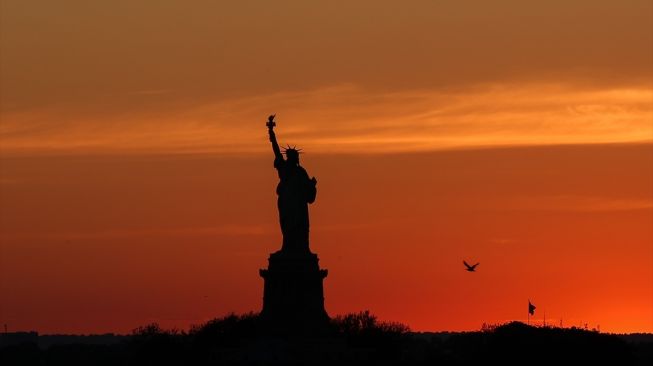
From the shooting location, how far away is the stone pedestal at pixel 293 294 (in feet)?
278

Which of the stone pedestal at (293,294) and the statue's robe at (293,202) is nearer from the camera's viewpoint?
the stone pedestal at (293,294)

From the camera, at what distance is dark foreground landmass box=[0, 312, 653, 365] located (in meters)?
83.2

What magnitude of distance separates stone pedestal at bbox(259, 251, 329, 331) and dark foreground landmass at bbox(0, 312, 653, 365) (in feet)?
1.43

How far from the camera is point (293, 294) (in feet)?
279

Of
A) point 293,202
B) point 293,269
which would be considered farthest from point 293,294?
point 293,202

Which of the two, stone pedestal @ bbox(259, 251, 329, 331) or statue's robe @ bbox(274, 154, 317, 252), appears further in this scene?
statue's robe @ bbox(274, 154, 317, 252)

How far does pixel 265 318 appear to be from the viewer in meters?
85.2

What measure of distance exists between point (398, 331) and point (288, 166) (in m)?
13.0

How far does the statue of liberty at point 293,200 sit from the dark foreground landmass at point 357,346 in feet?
9.38

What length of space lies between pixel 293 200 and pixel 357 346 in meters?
6.65

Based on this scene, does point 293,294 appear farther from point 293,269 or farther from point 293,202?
point 293,202

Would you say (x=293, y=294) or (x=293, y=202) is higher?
(x=293, y=202)

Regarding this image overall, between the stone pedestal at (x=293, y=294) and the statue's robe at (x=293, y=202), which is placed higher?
the statue's robe at (x=293, y=202)

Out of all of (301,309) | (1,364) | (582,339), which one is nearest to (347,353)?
(301,309)
